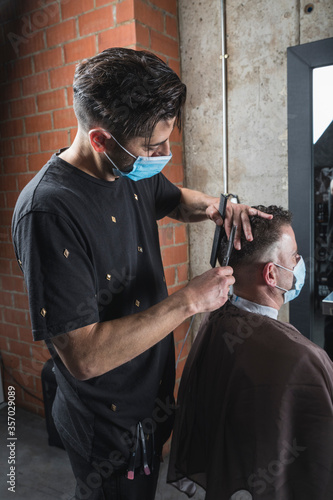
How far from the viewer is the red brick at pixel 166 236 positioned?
7.12 feet

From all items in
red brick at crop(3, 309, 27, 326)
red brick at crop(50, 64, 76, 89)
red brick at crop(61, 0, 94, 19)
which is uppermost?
red brick at crop(61, 0, 94, 19)

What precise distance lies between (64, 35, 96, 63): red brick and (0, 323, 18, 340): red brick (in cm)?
174

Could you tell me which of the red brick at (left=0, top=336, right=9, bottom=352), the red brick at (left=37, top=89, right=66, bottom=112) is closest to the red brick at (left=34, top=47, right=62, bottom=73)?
the red brick at (left=37, top=89, right=66, bottom=112)

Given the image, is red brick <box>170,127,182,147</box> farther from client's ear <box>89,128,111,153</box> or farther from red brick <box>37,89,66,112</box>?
client's ear <box>89,128,111,153</box>

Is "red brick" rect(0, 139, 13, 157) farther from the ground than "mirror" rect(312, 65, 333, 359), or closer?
farther from the ground

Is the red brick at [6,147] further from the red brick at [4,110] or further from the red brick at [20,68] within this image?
the red brick at [20,68]

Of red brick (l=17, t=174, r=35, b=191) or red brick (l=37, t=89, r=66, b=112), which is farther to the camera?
red brick (l=17, t=174, r=35, b=191)

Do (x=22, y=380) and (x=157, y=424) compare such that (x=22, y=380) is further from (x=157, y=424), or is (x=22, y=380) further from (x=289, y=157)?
(x=289, y=157)

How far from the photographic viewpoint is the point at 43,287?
105 centimetres

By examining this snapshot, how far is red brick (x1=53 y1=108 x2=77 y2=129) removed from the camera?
2195 mm

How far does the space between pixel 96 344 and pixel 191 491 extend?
1.01 meters

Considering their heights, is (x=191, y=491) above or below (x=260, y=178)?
below

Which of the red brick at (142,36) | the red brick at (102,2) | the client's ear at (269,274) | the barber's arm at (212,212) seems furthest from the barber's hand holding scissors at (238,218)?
the red brick at (102,2)

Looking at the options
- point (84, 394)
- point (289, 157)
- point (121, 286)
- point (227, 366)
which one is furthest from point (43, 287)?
point (289, 157)
